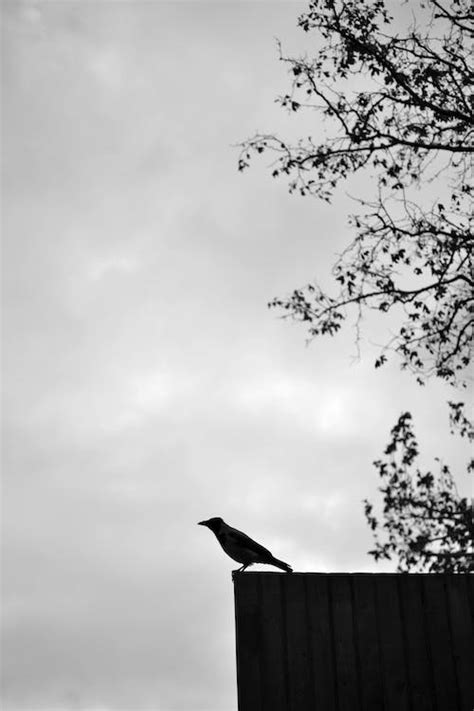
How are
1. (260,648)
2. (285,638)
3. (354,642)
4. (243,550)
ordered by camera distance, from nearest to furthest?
1. (260,648)
2. (285,638)
3. (354,642)
4. (243,550)

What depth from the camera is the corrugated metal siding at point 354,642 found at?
10656 mm

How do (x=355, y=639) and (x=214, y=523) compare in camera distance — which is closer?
(x=355, y=639)

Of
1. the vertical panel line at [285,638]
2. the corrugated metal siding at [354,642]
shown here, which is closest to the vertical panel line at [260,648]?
the corrugated metal siding at [354,642]

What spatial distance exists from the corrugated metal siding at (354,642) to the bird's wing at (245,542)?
21.4 inches

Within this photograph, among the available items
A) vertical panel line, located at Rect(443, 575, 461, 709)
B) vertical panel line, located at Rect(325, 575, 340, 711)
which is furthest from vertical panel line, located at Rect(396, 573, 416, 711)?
vertical panel line, located at Rect(325, 575, 340, 711)

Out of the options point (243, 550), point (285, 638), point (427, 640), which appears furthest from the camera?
point (243, 550)

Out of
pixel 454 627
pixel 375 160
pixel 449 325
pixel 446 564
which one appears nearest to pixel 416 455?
pixel 446 564

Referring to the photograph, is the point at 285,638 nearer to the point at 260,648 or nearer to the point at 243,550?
the point at 260,648

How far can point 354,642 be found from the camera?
36.2ft

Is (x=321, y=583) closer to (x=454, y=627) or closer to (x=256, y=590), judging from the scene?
(x=256, y=590)

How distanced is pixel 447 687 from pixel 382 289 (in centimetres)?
943

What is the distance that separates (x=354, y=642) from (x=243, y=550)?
6.91 ft

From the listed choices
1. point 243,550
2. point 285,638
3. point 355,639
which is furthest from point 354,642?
point 243,550

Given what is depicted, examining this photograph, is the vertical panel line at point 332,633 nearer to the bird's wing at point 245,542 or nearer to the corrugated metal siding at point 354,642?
the corrugated metal siding at point 354,642
